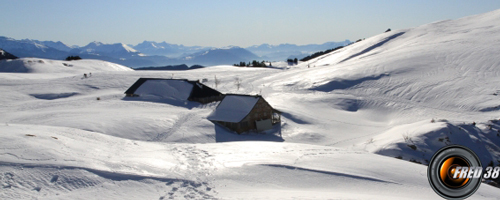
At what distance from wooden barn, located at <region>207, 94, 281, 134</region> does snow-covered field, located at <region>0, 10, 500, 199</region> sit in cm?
118

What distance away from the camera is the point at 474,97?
41531 millimetres

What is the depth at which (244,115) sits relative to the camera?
32.9 meters

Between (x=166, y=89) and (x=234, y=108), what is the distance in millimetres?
15452

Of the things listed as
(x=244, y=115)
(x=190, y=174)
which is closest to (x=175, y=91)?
(x=244, y=115)

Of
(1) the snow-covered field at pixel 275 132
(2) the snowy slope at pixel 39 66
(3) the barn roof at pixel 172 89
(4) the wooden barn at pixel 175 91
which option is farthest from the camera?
(2) the snowy slope at pixel 39 66

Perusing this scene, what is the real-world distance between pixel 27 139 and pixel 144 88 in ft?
105

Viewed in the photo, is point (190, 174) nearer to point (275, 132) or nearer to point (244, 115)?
point (244, 115)

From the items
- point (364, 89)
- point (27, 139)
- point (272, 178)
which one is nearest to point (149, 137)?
point (27, 139)

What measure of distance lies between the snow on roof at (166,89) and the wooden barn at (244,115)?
10825 millimetres

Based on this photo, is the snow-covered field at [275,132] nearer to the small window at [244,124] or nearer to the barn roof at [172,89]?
the small window at [244,124]

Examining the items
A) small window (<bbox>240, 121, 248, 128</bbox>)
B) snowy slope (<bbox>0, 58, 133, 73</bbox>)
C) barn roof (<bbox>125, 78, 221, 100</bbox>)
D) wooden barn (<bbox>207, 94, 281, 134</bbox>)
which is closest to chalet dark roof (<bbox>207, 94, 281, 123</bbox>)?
wooden barn (<bbox>207, 94, 281, 134</bbox>)

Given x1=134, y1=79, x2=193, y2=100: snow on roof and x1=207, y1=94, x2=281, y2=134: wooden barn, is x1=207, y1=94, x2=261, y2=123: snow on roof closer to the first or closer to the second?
x1=207, y1=94, x2=281, y2=134: wooden barn

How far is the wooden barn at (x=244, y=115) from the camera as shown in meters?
32.7

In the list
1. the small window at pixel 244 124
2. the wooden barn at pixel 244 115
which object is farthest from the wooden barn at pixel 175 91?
the small window at pixel 244 124
